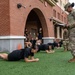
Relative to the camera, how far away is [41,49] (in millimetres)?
13547

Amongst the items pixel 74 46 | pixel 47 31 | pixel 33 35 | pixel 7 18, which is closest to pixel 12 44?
pixel 7 18

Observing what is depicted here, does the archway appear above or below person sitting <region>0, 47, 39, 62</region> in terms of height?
above

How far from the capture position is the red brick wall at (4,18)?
12133mm

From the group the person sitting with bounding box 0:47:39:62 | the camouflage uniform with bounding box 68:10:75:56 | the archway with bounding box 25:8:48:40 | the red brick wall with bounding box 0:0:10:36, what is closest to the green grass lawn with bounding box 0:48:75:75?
the person sitting with bounding box 0:47:39:62

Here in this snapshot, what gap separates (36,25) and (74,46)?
565 inches

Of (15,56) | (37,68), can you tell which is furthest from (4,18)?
(37,68)

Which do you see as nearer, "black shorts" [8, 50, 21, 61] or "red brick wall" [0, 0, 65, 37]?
"black shorts" [8, 50, 21, 61]

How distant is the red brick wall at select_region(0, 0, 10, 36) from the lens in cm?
1213

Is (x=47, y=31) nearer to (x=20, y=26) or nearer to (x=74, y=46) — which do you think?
(x=20, y=26)

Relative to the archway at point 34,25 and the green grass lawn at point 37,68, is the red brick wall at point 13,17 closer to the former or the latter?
the archway at point 34,25

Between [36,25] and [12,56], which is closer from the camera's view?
[12,56]

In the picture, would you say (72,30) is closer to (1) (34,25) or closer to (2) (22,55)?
(2) (22,55)

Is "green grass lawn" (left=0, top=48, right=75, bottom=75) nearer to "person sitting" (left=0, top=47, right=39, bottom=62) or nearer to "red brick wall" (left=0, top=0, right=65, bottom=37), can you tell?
"person sitting" (left=0, top=47, right=39, bottom=62)

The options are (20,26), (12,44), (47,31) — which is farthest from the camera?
(47,31)
